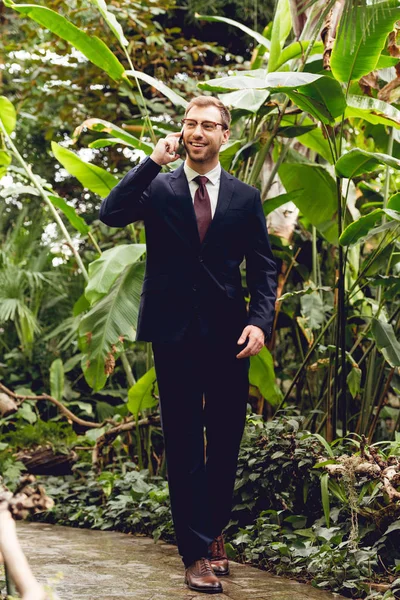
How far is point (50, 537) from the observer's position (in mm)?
4566

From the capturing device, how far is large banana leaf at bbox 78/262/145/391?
4.91 metres

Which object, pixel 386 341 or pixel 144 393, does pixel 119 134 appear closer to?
pixel 144 393

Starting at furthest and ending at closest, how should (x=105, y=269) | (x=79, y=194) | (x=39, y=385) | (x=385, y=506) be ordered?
(x=79, y=194) < (x=39, y=385) < (x=105, y=269) < (x=385, y=506)

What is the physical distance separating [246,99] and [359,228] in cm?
79

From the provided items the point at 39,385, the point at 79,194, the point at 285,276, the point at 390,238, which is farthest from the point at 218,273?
the point at 79,194

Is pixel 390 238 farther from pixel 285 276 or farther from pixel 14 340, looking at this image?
pixel 14 340

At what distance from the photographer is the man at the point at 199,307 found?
10.4 ft

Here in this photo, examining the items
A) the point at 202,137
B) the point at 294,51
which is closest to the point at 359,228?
the point at 202,137

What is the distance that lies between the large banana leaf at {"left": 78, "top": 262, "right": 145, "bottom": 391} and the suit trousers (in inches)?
62.1


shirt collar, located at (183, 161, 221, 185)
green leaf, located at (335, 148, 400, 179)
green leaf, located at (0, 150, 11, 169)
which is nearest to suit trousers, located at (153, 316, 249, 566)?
shirt collar, located at (183, 161, 221, 185)

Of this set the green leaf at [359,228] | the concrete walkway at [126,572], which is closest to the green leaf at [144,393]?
the concrete walkway at [126,572]

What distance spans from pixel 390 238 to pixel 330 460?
140 centimetres

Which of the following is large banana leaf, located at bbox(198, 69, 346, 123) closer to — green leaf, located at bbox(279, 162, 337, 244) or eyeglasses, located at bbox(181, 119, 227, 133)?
eyeglasses, located at bbox(181, 119, 227, 133)

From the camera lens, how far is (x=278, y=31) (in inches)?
189
